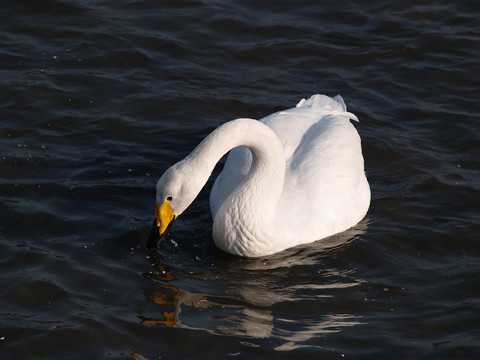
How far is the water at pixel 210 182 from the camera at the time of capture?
613 centimetres

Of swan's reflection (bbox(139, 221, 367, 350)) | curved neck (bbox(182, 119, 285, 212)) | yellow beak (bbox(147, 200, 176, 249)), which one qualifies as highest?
curved neck (bbox(182, 119, 285, 212))

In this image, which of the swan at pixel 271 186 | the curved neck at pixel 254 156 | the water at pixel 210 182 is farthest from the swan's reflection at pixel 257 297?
the curved neck at pixel 254 156

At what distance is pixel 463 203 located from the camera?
26.9 feet

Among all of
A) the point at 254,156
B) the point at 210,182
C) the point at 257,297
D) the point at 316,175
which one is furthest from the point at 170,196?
the point at 210,182

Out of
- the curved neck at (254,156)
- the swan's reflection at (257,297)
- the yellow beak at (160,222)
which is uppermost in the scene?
the curved neck at (254,156)

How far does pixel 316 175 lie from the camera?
7590mm

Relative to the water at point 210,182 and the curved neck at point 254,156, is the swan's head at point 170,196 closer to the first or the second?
the curved neck at point 254,156

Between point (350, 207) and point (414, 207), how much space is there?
2.92 feet

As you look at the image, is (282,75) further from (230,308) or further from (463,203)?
(230,308)

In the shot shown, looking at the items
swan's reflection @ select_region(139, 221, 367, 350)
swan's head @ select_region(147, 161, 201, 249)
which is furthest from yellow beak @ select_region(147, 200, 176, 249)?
swan's reflection @ select_region(139, 221, 367, 350)

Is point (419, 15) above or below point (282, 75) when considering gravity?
above

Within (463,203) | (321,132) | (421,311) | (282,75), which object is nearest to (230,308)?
(421,311)

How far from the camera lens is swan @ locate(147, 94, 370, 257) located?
6.59m

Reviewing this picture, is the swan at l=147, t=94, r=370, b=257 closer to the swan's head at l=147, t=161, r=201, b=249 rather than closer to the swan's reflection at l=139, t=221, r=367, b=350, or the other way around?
the swan's head at l=147, t=161, r=201, b=249
